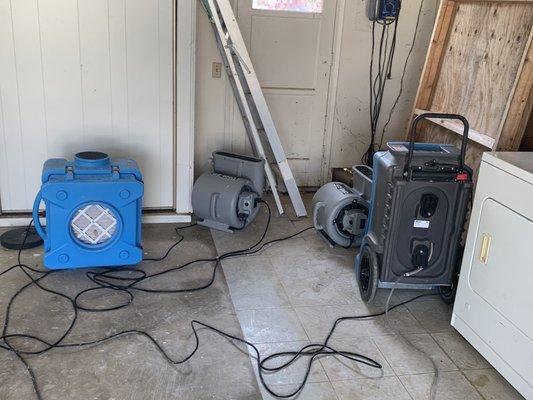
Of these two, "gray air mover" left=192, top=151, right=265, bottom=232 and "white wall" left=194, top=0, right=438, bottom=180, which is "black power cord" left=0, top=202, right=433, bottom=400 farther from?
"white wall" left=194, top=0, right=438, bottom=180

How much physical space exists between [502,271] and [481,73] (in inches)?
59.9

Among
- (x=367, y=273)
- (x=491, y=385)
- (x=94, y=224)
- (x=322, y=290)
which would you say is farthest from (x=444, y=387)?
(x=94, y=224)

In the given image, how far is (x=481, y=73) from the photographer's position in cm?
324

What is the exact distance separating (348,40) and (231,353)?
8.68 ft

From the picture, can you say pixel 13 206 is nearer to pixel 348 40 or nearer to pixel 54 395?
pixel 54 395

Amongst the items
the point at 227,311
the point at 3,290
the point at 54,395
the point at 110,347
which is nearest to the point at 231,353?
the point at 227,311

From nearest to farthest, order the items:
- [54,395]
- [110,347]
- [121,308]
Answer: [54,395] < [110,347] < [121,308]

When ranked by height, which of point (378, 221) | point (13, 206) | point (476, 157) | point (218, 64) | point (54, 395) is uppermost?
point (218, 64)

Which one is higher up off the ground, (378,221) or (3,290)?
(378,221)

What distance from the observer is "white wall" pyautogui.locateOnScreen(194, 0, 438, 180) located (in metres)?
3.92

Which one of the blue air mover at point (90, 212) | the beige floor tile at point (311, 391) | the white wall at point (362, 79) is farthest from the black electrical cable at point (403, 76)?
the beige floor tile at point (311, 391)

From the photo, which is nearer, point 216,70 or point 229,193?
point 229,193

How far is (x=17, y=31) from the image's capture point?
304 centimetres

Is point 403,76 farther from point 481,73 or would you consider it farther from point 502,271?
point 502,271
